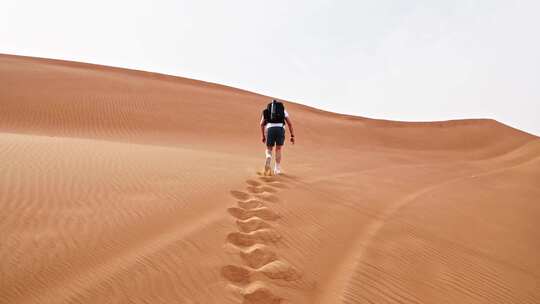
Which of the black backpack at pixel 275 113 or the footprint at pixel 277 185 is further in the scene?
the black backpack at pixel 275 113

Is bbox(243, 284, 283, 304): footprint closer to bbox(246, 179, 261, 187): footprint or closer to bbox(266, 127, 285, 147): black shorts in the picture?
bbox(246, 179, 261, 187): footprint

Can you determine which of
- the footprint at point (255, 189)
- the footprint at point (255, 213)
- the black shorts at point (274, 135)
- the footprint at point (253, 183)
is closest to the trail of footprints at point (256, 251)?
the footprint at point (255, 213)

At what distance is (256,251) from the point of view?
4367 millimetres

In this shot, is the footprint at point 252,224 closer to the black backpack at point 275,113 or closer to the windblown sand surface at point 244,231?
the windblown sand surface at point 244,231

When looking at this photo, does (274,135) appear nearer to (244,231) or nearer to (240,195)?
(240,195)

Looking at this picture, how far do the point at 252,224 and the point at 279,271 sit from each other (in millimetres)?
1221

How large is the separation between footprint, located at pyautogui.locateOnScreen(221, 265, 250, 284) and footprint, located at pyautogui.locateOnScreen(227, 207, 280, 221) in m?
1.43

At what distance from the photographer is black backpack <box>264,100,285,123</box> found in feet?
25.8

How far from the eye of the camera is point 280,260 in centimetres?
429

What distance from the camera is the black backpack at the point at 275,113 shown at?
788 cm

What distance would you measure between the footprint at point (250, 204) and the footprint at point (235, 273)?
188 centimetres

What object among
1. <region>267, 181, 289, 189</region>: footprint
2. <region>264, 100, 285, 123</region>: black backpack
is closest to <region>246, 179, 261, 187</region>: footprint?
<region>267, 181, 289, 189</region>: footprint

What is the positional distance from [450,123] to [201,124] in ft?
70.8

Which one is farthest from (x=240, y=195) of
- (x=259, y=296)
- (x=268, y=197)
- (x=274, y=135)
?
(x=259, y=296)
